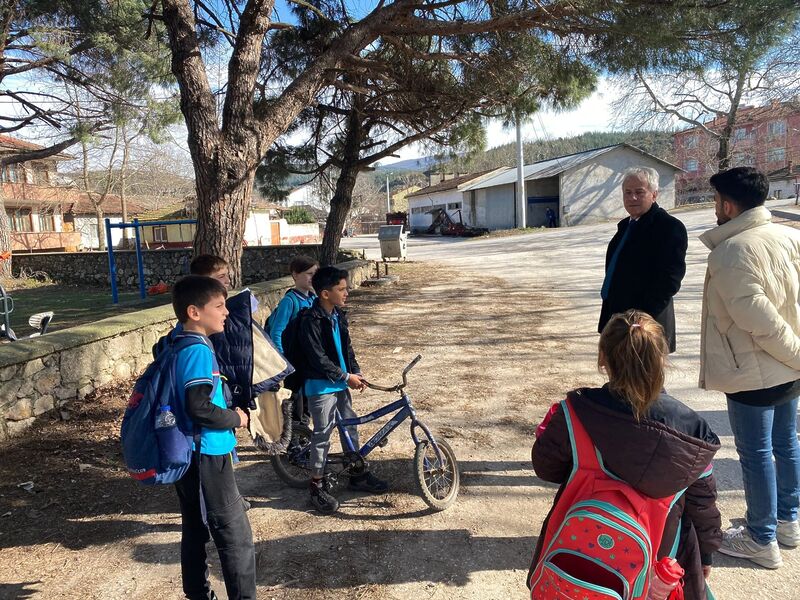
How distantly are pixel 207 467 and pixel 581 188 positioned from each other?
32.2 meters

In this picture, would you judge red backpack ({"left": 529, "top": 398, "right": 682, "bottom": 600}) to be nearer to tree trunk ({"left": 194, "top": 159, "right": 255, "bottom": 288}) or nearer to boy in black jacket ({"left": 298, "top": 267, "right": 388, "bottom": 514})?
boy in black jacket ({"left": 298, "top": 267, "right": 388, "bottom": 514})

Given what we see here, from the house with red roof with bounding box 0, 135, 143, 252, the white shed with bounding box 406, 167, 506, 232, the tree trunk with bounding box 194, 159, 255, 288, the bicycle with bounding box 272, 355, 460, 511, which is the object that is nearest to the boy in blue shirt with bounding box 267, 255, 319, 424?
the bicycle with bounding box 272, 355, 460, 511

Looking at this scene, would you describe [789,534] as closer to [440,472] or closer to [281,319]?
Result: [440,472]

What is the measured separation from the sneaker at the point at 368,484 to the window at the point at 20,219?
3889 cm

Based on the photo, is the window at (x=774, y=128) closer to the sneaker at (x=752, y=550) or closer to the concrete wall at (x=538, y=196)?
the concrete wall at (x=538, y=196)

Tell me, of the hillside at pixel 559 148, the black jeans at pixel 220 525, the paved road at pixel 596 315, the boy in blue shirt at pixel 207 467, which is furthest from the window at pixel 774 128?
the black jeans at pixel 220 525

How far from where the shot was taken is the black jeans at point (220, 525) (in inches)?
79.1

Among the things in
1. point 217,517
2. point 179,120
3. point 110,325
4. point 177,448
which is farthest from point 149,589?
point 179,120

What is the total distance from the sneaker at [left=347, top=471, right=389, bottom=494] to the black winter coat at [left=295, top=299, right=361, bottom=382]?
27.9 inches

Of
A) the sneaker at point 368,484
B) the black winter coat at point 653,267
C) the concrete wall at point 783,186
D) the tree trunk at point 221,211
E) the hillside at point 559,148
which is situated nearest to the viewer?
the black winter coat at point 653,267

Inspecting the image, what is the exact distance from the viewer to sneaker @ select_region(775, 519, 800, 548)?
252 centimetres

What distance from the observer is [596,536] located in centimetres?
152

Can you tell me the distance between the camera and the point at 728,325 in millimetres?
2359

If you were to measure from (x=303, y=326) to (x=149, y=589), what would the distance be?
145 centimetres
